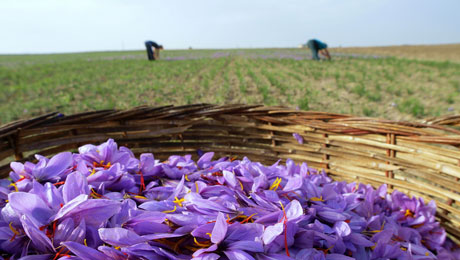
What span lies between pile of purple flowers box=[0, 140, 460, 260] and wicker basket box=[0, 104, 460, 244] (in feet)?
0.95

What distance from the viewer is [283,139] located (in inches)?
66.4

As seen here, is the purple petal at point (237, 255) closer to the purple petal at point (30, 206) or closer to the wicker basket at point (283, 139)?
the purple petal at point (30, 206)

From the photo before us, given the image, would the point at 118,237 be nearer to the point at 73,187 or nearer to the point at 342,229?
the point at 73,187

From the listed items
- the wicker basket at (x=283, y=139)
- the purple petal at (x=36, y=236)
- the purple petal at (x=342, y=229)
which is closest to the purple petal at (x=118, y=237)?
the purple petal at (x=36, y=236)

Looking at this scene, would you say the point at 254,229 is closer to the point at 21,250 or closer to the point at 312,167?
the point at 21,250

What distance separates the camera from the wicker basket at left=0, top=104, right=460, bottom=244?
52.2 inches

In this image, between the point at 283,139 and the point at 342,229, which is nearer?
the point at 342,229

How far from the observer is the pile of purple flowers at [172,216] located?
70cm

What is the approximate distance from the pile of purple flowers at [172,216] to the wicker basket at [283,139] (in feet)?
0.95

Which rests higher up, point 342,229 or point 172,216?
point 172,216

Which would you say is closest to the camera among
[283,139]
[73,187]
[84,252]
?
[84,252]

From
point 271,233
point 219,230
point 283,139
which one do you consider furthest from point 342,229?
point 283,139

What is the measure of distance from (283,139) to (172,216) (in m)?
1.04

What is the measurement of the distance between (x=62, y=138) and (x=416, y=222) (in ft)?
5.15
